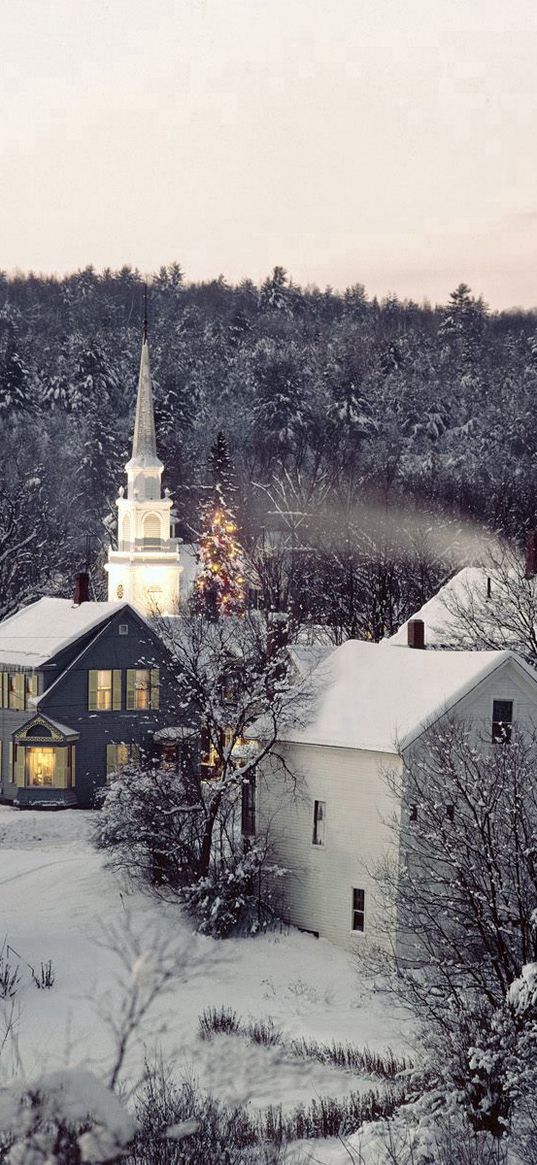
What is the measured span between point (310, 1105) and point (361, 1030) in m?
5.15

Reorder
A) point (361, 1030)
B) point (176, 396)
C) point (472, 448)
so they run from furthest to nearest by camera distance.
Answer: point (176, 396) < point (472, 448) < point (361, 1030)

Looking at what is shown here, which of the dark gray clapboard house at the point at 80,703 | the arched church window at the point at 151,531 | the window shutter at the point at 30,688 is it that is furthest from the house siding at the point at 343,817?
the arched church window at the point at 151,531

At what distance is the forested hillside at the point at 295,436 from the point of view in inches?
2800

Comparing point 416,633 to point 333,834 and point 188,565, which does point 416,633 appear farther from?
point 188,565

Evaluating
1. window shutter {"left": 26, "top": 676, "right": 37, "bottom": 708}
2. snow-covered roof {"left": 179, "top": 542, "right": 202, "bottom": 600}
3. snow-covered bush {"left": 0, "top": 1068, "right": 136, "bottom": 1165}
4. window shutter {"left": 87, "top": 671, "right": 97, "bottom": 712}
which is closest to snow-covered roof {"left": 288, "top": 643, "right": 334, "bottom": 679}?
window shutter {"left": 87, "top": 671, "right": 97, "bottom": 712}

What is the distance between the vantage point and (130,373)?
521 feet

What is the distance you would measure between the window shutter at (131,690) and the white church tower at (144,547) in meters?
22.5

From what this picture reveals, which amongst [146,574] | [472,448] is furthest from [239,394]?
[146,574]

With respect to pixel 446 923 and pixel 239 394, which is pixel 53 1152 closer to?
pixel 446 923

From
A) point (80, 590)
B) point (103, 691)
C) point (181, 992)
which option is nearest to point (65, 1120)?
point (181, 992)

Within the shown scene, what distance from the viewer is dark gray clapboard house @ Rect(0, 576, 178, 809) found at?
4666 cm

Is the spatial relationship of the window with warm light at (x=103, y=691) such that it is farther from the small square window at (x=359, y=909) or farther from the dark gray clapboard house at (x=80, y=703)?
the small square window at (x=359, y=909)

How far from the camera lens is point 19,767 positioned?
46750 mm

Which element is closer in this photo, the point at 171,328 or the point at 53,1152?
the point at 53,1152
